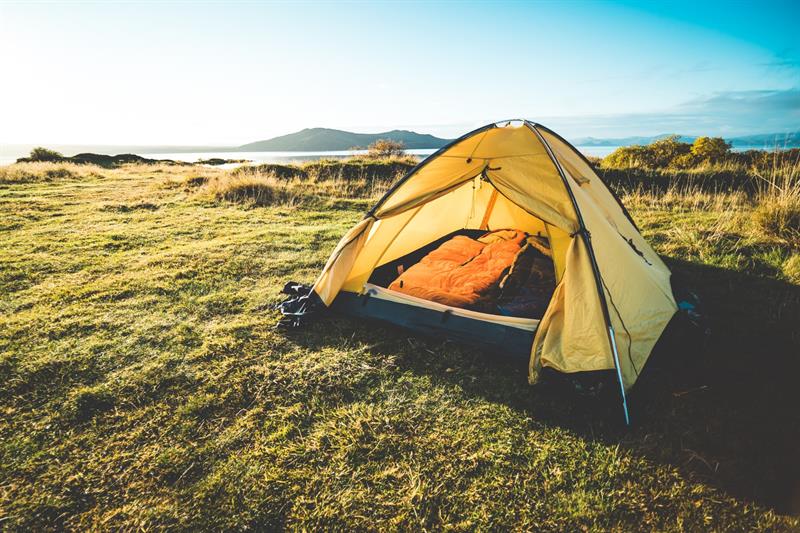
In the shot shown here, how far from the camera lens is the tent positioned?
2910 millimetres

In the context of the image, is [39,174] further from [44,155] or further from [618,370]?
[618,370]

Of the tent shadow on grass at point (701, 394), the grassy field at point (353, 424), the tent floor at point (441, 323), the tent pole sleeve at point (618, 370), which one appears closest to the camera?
the grassy field at point (353, 424)

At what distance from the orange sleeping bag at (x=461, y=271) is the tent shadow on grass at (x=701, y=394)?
481 mm

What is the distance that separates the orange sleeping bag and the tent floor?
0.71 feet

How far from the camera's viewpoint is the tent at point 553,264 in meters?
2.91

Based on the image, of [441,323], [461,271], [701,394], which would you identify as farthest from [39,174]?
[701,394]

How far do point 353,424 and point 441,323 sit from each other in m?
1.26

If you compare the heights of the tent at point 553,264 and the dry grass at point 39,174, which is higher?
the dry grass at point 39,174

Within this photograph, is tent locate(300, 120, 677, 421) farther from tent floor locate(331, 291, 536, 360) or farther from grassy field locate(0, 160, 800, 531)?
grassy field locate(0, 160, 800, 531)

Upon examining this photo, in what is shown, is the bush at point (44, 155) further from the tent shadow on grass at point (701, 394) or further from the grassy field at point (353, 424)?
the tent shadow on grass at point (701, 394)

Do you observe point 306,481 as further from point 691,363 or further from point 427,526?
point 691,363

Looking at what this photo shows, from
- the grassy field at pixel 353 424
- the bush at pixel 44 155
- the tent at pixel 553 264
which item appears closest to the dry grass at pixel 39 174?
the bush at pixel 44 155

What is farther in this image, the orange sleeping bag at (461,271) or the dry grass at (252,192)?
the dry grass at (252,192)

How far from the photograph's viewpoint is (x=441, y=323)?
136 inches
